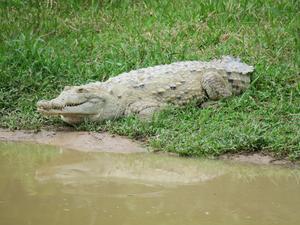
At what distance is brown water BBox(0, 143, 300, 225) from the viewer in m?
4.93

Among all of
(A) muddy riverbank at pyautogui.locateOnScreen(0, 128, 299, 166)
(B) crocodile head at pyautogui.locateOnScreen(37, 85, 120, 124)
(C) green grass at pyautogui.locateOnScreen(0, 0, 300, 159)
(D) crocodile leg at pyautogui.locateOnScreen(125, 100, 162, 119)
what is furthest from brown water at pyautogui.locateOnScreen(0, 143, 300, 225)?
(D) crocodile leg at pyautogui.locateOnScreen(125, 100, 162, 119)

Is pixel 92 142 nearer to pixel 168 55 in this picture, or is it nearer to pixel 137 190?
pixel 137 190

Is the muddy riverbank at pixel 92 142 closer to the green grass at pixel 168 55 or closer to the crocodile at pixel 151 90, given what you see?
the green grass at pixel 168 55

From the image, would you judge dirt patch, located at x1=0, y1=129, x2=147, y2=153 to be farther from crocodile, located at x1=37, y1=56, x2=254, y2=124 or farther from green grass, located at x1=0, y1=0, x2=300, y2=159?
crocodile, located at x1=37, y1=56, x2=254, y2=124

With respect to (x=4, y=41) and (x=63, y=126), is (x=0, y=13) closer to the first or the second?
(x=4, y=41)

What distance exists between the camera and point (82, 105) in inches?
313

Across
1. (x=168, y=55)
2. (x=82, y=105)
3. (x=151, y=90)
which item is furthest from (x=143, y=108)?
(x=168, y=55)

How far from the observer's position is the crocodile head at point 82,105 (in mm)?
7770

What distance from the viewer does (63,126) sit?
795 centimetres

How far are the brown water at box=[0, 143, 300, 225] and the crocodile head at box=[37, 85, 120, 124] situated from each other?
78cm

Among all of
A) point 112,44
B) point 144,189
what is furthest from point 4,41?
point 144,189

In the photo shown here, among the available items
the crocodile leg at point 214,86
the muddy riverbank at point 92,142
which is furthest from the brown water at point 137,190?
the crocodile leg at point 214,86

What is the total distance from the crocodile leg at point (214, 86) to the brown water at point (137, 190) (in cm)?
167

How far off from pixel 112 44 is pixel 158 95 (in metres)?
1.69
